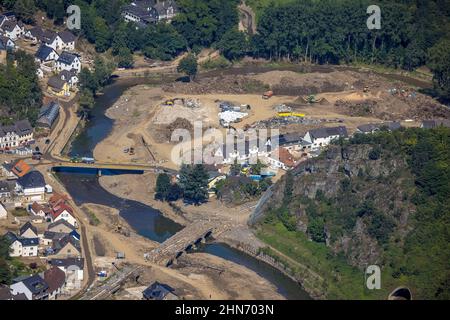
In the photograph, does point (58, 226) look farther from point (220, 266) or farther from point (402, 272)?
point (402, 272)

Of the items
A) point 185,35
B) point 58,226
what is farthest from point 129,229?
point 185,35

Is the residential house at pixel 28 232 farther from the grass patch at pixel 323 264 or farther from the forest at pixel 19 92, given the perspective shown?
the forest at pixel 19 92

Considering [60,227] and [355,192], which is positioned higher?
[355,192]

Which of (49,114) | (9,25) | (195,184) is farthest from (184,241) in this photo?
(9,25)

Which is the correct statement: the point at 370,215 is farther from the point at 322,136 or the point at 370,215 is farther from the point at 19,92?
the point at 19,92

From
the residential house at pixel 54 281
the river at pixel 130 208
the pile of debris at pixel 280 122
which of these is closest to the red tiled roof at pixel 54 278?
the residential house at pixel 54 281
